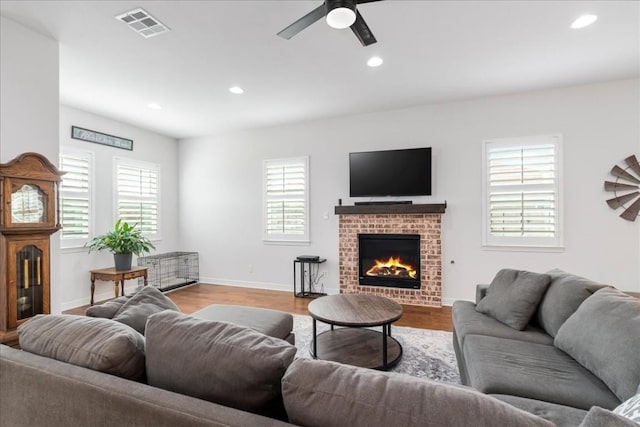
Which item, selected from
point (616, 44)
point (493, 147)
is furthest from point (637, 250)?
point (616, 44)

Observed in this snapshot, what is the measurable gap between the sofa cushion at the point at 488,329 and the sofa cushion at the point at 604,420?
4.62ft

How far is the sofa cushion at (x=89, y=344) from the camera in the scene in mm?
1064

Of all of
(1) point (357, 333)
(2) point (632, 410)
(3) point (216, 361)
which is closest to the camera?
(2) point (632, 410)

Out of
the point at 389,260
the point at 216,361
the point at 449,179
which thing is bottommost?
the point at 389,260

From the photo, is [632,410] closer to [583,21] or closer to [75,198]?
[583,21]

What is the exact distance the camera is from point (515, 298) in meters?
2.23

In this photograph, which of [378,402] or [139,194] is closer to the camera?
[378,402]

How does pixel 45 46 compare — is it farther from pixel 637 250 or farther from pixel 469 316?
pixel 637 250

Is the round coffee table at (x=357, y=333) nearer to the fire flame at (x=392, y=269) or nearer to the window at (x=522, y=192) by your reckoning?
the fire flame at (x=392, y=269)

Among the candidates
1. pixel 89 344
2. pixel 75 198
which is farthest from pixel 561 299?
pixel 75 198

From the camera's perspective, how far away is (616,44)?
2.87 m

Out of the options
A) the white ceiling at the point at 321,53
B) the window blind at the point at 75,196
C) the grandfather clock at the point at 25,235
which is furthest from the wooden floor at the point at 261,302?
the white ceiling at the point at 321,53

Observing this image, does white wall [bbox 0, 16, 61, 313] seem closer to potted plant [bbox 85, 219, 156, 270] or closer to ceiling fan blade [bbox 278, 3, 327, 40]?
potted plant [bbox 85, 219, 156, 270]

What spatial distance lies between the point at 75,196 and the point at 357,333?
4.29 metres
